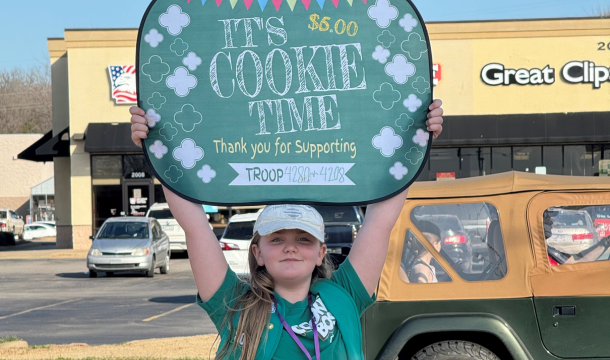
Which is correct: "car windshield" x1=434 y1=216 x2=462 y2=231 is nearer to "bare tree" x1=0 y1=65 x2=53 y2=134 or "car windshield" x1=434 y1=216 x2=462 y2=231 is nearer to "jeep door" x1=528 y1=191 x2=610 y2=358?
"jeep door" x1=528 y1=191 x2=610 y2=358

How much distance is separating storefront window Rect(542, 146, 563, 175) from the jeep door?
86.1 feet

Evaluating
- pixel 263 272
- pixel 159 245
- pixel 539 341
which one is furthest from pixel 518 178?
pixel 159 245

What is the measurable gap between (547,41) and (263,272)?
30193mm

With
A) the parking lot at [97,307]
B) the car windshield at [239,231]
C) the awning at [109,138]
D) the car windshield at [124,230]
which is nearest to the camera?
the parking lot at [97,307]

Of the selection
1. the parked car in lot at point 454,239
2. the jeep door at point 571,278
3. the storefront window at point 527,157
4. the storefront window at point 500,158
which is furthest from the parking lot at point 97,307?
the storefront window at point 527,157

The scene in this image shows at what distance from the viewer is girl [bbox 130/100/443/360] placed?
2641 mm

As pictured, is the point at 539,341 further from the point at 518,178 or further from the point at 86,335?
the point at 86,335

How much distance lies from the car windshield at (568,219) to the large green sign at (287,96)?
9.17ft

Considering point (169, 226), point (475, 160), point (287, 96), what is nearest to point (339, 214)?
point (169, 226)

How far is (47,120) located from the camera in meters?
88.2

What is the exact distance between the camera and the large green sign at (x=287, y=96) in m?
2.92

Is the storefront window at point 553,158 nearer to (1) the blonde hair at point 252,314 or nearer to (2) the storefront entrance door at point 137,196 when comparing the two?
(2) the storefront entrance door at point 137,196

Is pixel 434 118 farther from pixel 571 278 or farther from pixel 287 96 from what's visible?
pixel 571 278

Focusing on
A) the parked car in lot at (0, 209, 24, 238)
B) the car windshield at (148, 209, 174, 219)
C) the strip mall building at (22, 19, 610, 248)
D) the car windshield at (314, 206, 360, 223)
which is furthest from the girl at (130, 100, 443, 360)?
the parked car in lot at (0, 209, 24, 238)
